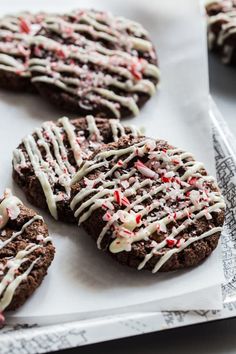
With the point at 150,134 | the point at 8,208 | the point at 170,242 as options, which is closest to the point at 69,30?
the point at 150,134

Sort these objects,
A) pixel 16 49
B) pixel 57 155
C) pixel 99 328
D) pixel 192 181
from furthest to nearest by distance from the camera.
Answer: pixel 16 49
pixel 57 155
pixel 192 181
pixel 99 328

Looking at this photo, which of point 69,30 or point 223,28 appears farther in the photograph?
point 223,28

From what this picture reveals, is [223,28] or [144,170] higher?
[223,28]

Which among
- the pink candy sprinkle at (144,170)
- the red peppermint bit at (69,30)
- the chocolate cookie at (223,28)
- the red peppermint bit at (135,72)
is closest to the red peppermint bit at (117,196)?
the pink candy sprinkle at (144,170)

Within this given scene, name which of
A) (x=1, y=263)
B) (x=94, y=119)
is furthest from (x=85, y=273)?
(x=94, y=119)

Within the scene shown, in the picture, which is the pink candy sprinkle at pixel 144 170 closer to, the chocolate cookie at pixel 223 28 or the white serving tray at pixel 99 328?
the white serving tray at pixel 99 328

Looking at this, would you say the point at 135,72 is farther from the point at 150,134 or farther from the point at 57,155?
the point at 57,155

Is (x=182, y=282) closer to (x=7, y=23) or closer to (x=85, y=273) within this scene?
(x=85, y=273)
